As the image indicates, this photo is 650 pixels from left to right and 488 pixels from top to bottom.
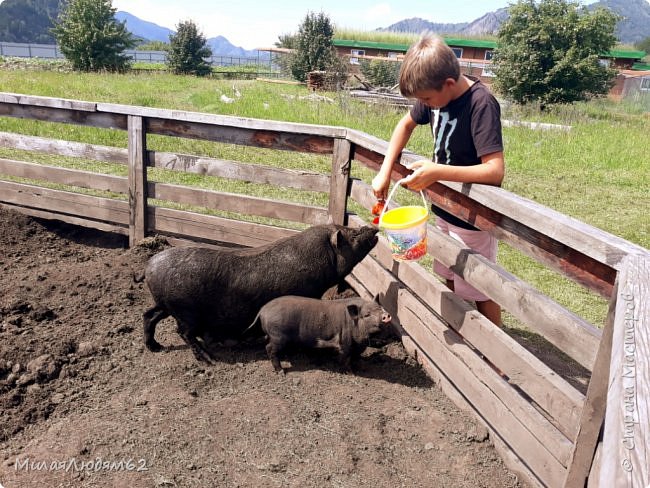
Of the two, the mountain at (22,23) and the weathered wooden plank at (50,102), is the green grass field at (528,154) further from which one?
the mountain at (22,23)

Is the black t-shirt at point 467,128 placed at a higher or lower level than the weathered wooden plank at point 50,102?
higher

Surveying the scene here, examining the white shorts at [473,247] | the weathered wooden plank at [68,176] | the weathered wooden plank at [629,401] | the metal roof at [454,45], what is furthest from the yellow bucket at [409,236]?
the metal roof at [454,45]

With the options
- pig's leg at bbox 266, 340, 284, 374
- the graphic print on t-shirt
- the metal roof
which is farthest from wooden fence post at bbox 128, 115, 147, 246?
the metal roof

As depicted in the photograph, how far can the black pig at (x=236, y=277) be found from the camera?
13.4 feet

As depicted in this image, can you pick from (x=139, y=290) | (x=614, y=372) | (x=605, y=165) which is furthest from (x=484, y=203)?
(x=605, y=165)

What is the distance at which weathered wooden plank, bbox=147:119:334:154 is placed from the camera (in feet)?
16.7

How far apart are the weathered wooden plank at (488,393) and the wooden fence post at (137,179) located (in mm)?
3017

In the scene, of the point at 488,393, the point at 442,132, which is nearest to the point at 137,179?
the point at 442,132

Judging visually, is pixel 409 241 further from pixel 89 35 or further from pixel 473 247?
pixel 89 35

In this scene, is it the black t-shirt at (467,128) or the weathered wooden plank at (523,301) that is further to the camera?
the black t-shirt at (467,128)

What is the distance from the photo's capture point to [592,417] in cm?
226

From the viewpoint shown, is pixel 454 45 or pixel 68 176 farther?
pixel 454 45

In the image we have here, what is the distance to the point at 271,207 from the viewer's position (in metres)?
5.36

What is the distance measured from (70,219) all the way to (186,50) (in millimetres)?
33734
